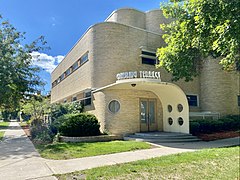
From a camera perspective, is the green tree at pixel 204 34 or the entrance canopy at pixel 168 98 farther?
the entrance canopy at pixel 168 98

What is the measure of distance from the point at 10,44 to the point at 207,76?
61.9ft

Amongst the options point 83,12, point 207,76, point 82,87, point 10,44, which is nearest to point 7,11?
point 10,44

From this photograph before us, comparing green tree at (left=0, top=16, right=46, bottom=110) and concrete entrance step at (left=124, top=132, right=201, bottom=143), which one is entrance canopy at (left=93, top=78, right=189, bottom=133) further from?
green tree at (left=0, top=16, right=46, bottom=110)

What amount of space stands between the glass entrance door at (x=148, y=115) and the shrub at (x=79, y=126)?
3.61 metres

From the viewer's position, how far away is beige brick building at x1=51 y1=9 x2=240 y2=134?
48.3 ft

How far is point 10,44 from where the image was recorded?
18641mm

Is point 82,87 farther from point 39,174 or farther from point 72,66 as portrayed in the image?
point 39,174

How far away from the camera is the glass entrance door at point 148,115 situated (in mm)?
15758

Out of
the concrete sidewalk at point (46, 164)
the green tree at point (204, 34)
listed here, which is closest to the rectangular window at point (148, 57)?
the green tree at point (204, 34)

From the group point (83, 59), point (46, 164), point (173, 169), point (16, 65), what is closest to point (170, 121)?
point (83, 59)

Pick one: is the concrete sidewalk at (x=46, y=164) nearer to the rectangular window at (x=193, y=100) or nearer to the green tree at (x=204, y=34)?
the green tree at (x=204, y=34)

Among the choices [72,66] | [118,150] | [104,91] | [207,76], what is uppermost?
[72,66]

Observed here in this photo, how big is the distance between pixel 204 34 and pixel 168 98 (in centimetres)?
762

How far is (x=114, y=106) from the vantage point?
14.8 metres
